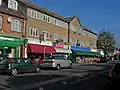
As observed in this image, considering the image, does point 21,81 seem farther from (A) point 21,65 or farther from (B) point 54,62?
(B) point 54,62

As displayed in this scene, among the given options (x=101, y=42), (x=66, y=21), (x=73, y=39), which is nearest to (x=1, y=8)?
(x=66, y=21)

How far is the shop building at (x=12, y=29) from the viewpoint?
113 feet

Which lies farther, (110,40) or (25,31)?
(110,40)

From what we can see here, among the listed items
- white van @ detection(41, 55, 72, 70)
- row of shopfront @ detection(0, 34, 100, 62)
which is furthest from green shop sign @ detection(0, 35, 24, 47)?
white van @ detection(41, 55, 72, 70)

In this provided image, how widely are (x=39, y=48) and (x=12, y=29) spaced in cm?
690

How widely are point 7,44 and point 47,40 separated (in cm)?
1193

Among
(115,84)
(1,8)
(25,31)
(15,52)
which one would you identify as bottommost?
(115,84)

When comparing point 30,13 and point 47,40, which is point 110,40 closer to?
point 47,40

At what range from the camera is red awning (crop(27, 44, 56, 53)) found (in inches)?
1533

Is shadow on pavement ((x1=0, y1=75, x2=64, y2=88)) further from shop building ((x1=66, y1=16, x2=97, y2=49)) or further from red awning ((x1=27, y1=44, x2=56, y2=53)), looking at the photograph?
shop building ((x1=66, y1=16, x2=97, y2=49))

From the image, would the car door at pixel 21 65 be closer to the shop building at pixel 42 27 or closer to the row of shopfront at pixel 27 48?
the row of shopfront at pixel 27 48

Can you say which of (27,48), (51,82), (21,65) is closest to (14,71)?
(21,65)

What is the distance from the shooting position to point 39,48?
41.7 meters

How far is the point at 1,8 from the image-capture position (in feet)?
113
